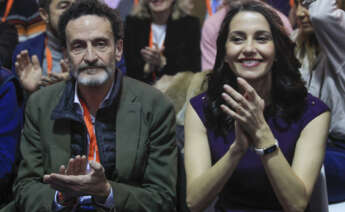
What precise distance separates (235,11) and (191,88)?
76 cm

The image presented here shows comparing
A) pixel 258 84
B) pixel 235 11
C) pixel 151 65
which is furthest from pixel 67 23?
pixel 151 65

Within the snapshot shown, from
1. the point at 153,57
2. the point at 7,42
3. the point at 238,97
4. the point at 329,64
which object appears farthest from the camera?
the point at 153,57

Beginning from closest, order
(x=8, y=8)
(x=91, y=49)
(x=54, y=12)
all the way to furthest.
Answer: (x=91, y=49), (x=54, y=12), (x=8, y=8)

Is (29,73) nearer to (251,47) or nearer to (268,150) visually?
(251,47)

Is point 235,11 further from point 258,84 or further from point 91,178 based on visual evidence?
point 91,178

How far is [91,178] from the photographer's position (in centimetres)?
184

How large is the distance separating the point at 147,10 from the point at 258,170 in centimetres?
197

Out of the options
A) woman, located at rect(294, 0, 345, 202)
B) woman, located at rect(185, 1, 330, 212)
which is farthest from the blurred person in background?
woman, located at rect(294, 0, 345, 202)

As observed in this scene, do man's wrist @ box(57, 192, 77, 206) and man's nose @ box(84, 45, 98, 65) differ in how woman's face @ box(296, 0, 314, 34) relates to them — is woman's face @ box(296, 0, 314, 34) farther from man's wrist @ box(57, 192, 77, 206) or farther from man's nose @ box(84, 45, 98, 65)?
man's wrist @ box(57, 192, 77, 206)

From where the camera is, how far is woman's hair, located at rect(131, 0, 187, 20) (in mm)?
3570

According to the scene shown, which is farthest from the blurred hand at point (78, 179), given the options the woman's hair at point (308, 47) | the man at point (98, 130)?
the woman's hair at point (308, 47)

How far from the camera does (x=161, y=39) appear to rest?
3551 millimetres

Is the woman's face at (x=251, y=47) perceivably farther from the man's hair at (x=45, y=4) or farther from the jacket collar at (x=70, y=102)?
the man's hair at (x=45, y=4)

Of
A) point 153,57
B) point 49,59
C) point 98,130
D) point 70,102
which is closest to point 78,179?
point 98,130
